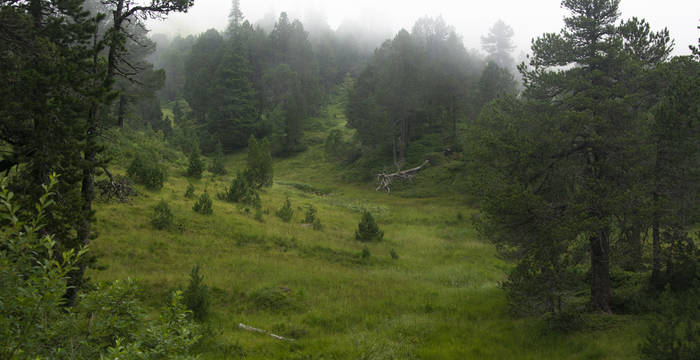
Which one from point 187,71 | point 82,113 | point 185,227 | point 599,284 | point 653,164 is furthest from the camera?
point 187,71

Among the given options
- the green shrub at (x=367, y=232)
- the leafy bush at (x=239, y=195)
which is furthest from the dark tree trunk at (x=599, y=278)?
the leafy bush at (x=239, y=195)

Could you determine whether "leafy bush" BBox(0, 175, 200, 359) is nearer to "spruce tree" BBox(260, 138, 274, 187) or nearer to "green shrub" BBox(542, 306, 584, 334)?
"green shrub" BBox(542, 306, 584, 334)

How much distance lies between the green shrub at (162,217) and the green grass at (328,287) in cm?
33

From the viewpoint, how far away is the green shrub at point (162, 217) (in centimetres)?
1488

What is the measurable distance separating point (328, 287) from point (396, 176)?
28865 mm

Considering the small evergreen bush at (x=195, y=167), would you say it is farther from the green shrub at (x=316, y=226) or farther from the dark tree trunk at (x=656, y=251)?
the dark tree trunk at (x=656, y=251)

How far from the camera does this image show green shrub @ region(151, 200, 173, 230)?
14.9 m

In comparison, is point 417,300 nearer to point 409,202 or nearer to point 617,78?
point 617,78

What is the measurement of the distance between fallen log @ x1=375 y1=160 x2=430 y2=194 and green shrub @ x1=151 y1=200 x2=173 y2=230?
26260 millimetres

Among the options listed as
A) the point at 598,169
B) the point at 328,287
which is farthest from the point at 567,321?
the point at 328,287

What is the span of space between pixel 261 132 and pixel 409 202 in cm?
Answer: 2908

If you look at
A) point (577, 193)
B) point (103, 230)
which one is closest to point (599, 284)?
point (577, 193)

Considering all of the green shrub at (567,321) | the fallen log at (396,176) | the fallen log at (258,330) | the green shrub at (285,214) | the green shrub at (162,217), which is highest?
the fallen log at (396,176)

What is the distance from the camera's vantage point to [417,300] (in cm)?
1206
